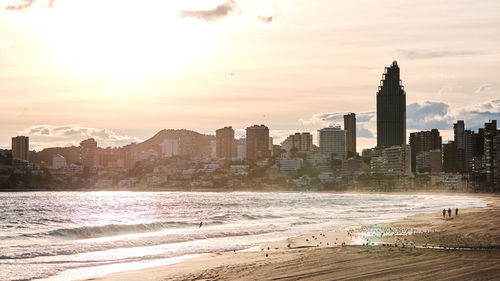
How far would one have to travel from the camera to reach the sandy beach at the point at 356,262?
2253cm

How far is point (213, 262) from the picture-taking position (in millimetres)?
28469

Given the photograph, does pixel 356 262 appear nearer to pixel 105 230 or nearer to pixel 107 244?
pixel 107 244

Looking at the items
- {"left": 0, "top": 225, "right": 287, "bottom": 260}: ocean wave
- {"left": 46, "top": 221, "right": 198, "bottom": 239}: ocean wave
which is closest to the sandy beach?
{"left": 0, "top": 225, "right": 287, "bottom": 260}: ocean wave

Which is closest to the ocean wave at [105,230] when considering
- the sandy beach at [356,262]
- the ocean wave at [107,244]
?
the ocean wave at [107,244]

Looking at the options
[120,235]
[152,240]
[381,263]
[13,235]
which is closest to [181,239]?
[152,240]

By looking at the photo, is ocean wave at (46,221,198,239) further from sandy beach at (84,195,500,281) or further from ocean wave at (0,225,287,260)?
sandy beach at (84,195,500,281)

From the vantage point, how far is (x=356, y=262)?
2570 centimetres

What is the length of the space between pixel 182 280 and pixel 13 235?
91.3 ft

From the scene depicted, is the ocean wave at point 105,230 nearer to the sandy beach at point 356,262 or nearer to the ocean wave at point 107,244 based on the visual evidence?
the ocean wave at point 107,244

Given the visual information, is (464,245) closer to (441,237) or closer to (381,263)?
(441,237)

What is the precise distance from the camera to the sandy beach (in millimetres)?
22531

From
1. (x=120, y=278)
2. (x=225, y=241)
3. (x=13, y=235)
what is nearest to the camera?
(x=120, y=278)

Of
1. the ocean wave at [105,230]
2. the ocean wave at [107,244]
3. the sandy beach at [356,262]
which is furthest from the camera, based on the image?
the ocean wave at [105,230]

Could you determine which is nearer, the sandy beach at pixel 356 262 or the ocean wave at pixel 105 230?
the sandy beach at pixel 356 262
